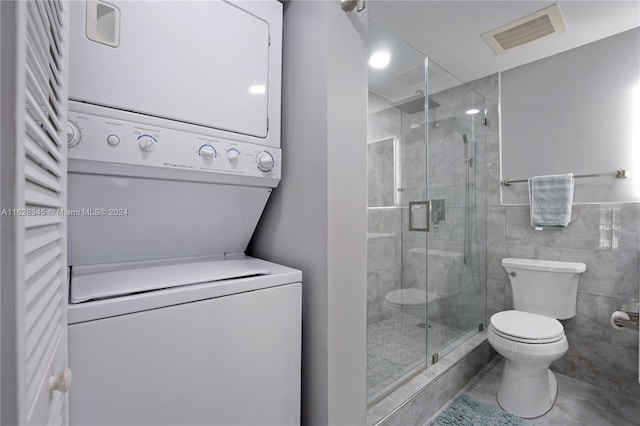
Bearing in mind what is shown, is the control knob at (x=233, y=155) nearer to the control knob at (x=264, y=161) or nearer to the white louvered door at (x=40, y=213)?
the control knob at (x=264, y=161)

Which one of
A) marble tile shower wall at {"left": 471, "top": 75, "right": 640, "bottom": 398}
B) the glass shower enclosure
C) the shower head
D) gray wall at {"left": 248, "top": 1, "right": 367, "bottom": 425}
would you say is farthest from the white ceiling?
marble tile shower wall at {"left": 471, "top": 75, "right": 640, "bottom": 398}

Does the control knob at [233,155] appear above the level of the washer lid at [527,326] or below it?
above

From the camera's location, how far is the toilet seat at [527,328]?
1642 mm

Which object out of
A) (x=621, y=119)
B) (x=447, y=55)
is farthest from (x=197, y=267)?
(x=621, y=119)

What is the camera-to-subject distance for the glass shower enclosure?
177cm

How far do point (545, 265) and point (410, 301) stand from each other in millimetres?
1013

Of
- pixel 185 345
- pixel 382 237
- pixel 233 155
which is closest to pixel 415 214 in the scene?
pixel 382 237

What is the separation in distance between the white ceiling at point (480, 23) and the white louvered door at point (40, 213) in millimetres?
1729

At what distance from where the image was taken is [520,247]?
2316 millimetres

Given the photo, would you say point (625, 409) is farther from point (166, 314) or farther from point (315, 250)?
point (166, 314)

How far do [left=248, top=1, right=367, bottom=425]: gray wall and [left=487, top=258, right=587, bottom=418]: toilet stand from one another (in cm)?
117

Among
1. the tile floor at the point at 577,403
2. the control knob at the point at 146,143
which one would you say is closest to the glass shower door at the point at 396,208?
the tile floor at the point at 577,403

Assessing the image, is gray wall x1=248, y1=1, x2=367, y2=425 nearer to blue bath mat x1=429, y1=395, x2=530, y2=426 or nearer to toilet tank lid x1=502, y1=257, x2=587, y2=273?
blue bath mat x1=429, y1=395, x2=530, y2=426

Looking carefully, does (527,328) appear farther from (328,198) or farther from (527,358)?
(328,198)
